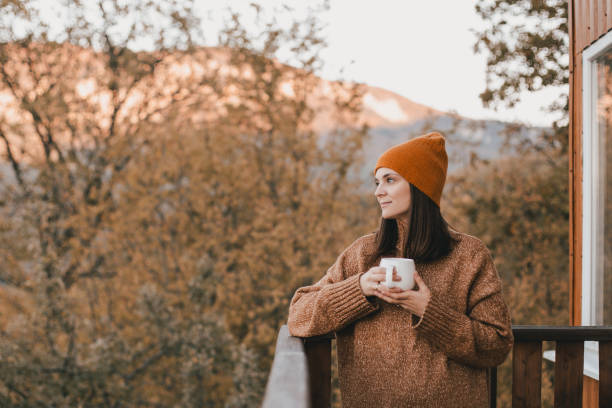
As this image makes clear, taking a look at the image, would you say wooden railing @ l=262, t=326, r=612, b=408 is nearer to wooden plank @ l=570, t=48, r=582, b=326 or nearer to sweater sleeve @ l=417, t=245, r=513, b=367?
sweater sleeve @ l=417, t=245, r=513, b=367

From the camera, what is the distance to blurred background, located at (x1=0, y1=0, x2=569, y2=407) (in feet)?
23.7

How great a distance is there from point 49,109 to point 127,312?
2.93 meters

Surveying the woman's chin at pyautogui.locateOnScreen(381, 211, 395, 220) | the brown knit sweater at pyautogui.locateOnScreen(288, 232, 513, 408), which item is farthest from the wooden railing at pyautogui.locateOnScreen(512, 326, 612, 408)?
the woman's chin at pyautogui.locateOnScreen(381, 211, 395, 220)

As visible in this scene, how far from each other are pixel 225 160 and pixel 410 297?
20.6 feet

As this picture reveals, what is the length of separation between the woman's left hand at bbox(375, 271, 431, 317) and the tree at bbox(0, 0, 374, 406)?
554 centimetres

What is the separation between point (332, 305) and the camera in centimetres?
158

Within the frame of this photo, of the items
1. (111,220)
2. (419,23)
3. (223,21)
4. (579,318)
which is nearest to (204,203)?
(111,220)

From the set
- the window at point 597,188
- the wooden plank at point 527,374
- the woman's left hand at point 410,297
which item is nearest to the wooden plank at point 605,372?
the wooden plank at point 527,374

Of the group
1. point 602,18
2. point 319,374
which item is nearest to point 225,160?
point 602,18

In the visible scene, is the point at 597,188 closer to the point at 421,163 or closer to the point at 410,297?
the point at 421,163

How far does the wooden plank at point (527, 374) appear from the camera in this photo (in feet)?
6.45

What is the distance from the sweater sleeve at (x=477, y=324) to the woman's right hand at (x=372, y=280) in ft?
0.47

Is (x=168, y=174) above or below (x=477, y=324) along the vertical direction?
above

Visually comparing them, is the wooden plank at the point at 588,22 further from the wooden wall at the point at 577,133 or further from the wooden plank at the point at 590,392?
the wooden plank at the point at 590,392
